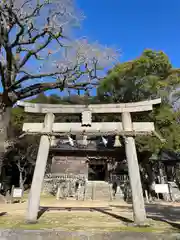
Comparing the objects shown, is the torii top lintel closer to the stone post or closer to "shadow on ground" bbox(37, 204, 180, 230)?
the stone post

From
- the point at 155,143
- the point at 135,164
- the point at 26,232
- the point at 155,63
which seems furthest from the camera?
the point at 155,63

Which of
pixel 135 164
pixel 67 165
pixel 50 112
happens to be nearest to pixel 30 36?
pixel 50 112

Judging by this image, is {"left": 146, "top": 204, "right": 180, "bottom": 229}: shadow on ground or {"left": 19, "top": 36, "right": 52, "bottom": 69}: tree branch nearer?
{"left": 146, "top": 204, "right": 180, "bottom": 229}: shadow on ground

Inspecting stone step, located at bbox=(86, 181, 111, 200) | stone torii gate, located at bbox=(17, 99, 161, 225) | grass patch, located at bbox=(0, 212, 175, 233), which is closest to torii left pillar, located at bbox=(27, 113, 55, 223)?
stone torii gate, located at bbox=(17, 99, 161, 225)

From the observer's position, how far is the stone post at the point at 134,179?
212 inches

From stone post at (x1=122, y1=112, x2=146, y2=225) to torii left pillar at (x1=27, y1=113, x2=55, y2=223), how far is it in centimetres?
266

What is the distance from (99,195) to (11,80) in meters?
13.1

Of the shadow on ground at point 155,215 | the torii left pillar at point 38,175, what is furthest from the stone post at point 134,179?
the torii left pillar at point 38,175

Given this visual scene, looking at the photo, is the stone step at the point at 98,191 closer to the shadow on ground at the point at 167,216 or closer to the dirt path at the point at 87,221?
the shadow on ground at the point at 167,216

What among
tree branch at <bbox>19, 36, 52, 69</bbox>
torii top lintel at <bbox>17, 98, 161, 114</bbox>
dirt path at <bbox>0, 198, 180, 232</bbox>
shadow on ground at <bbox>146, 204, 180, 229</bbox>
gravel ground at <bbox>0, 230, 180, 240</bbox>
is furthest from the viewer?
tree branch at <bbox>19, 36, 52, 69</bbox>

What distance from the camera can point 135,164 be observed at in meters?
5.99

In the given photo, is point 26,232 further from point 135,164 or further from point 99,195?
point 99,195

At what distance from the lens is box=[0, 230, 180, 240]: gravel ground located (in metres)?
4.02

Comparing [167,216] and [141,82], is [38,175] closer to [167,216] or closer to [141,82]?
[167,216]
